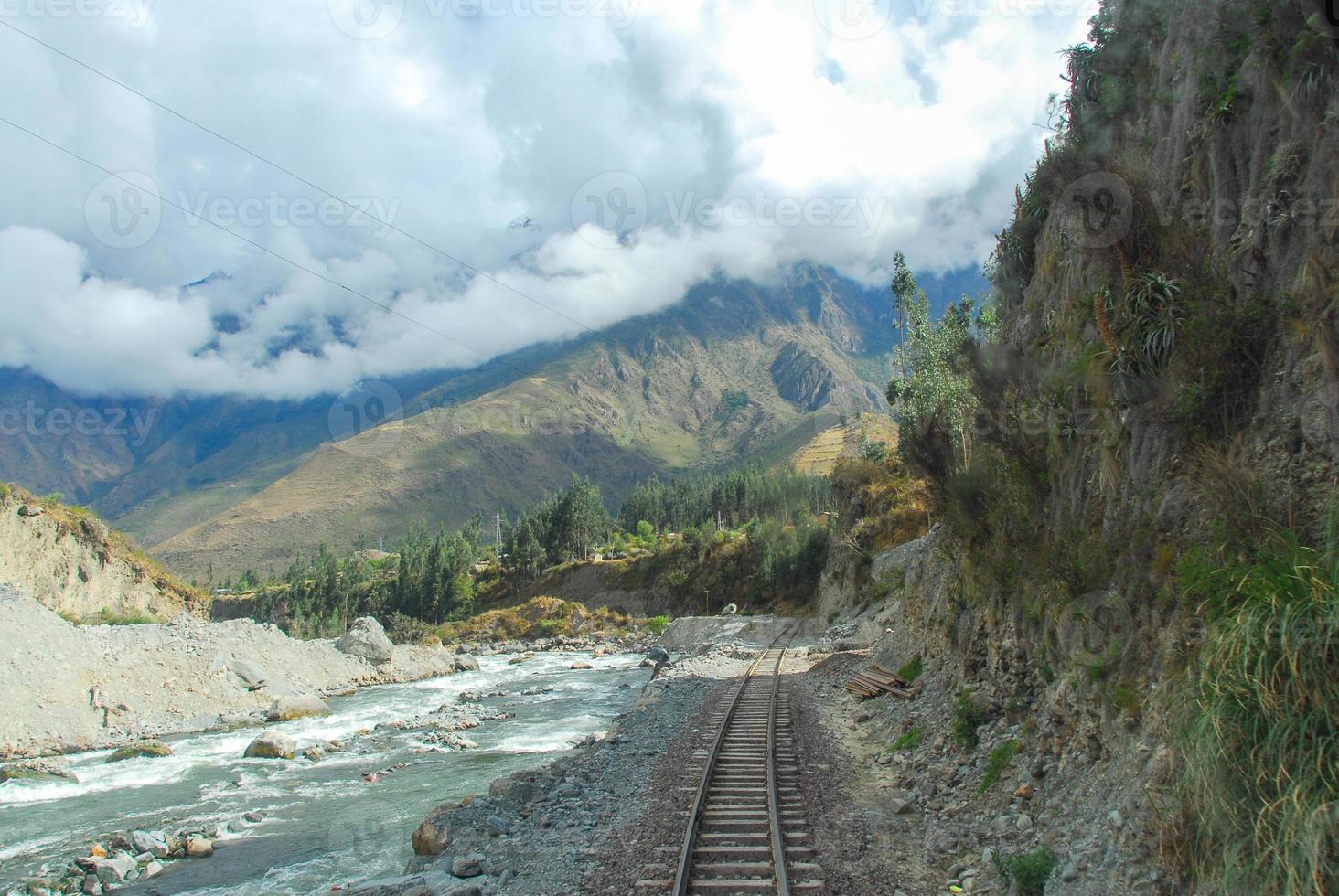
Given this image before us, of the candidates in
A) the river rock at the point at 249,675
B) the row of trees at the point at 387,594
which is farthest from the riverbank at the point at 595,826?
the row of trees at the point at 387,594

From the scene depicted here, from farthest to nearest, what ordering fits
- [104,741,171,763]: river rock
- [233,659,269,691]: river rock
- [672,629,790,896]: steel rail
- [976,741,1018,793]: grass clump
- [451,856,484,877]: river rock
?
1. [233,659,269,691]: river rock
2. [104,741,171,763]: river rock
3. [451,856,484,877]: river rock
4. [976,741,1018,793]: grass clump
5. [672,629,790,896]: steel rail

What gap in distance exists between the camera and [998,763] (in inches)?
451

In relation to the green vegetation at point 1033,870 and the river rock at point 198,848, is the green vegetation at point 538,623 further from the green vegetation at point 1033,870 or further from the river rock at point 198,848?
the green vegetation at point 1033,870

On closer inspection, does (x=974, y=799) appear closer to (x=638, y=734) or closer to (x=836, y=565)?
(x=638, y=734)

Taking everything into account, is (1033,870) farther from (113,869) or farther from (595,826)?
(113,869)

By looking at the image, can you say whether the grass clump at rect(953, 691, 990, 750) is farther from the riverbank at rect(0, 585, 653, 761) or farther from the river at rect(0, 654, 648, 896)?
the riverbank at rect(0, 585, 653, 761)

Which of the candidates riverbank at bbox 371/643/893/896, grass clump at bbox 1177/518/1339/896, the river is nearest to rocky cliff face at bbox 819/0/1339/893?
grass clump at bbox 1177/518/1339/896

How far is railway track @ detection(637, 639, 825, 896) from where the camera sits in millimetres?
9398

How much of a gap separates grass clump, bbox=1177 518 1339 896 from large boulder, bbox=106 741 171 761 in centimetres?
3166

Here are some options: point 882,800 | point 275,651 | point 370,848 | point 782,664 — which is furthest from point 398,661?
point 882,800

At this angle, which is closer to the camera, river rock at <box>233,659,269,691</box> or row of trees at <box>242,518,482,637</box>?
river rock at <box>233,659,269,691</box>

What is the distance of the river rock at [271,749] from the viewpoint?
26.3 m

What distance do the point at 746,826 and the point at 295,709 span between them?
3183 cm

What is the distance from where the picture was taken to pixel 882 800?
1289 cm
